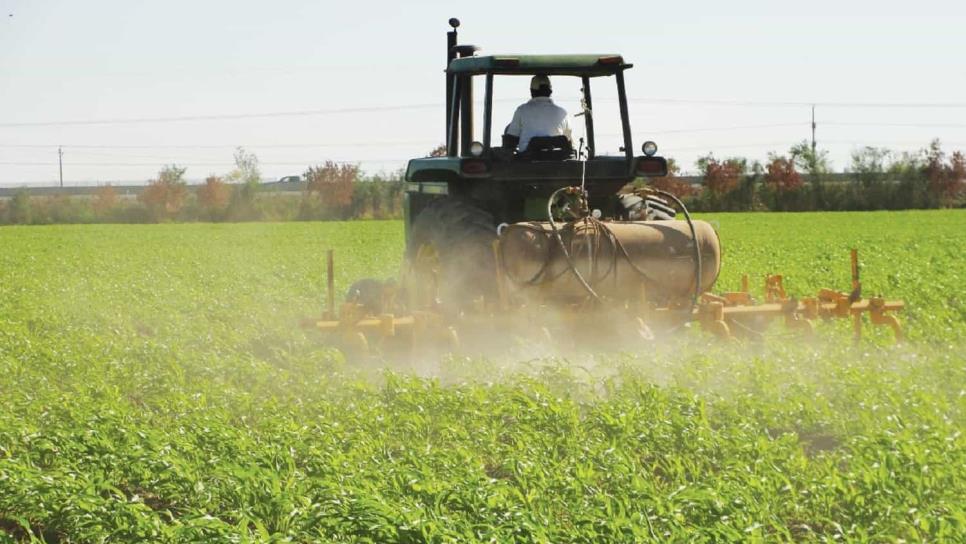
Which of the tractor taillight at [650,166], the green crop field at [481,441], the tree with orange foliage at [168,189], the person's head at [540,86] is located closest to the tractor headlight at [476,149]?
the person's head at [540,86]

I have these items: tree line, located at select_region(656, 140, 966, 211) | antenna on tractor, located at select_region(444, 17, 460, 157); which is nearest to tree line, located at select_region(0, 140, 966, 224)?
tree line, located at select_region(656, 140, 966, 211)

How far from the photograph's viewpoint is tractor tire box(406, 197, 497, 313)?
8.73 meters

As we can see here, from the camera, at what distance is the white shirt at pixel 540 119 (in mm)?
9078

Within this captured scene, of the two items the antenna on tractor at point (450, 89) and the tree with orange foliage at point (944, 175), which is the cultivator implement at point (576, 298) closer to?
the antenna on tractor at point (450, 89)

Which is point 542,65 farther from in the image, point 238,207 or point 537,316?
point 238,207

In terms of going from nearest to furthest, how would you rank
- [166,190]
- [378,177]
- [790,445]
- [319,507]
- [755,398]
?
[319,507] → [790,445] → [755,398] → [378,177] → [166,190]

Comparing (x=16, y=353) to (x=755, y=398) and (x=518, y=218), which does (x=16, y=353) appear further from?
(x=755, y=398)

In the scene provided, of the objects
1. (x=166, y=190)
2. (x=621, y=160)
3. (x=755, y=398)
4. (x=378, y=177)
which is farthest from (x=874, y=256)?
(x=166, y=190)

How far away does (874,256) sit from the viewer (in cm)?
2267

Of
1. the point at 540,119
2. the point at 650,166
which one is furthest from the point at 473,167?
the point at 650,166

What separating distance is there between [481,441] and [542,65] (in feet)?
11.4

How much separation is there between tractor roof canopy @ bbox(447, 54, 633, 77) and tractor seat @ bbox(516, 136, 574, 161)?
498 millimetres

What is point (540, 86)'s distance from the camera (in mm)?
9102

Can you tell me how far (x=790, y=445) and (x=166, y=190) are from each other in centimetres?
6933
